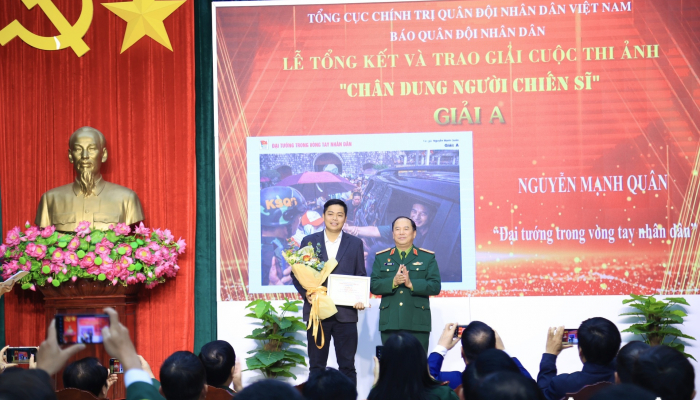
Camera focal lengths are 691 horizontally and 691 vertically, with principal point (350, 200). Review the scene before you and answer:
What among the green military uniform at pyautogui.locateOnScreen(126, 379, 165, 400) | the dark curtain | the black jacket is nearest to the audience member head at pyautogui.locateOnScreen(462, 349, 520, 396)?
the green military uniform at pyautogui.locateOnScreen(126, 379, 165, 400)

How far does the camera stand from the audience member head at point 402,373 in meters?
2.11

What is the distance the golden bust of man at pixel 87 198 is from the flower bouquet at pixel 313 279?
5.22 ft

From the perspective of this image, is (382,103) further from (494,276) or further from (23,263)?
(23,263)

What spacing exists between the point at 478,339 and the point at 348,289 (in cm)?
200

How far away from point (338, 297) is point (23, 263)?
2.44 metres

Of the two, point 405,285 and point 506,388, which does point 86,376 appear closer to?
point 506,388

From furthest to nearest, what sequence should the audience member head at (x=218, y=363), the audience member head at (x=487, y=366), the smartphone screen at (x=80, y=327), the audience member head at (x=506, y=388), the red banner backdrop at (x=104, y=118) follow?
the red banner backdrop at (x=104, y=118) → the audience member head at (x=218, y=363) → the audience member head at (x=487, y=366) → the smartphone screen at (x=80, y=327) → the audience member head at (x=506, y=388)

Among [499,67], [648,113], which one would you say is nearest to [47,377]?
[499,67]

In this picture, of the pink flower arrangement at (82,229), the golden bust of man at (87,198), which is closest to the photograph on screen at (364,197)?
the golden bust of man at (87,198)

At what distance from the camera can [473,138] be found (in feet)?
18.5

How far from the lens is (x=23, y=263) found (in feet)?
16.9

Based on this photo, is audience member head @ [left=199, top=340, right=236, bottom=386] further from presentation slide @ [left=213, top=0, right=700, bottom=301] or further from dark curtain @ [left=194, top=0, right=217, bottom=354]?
dark curtain @ [left=194, top=0, right=217, bottom=354]

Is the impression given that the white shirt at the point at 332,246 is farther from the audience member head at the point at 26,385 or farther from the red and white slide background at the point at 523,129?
the audience member head at the point at 26,385

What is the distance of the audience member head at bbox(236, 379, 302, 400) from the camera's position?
1284 mm
